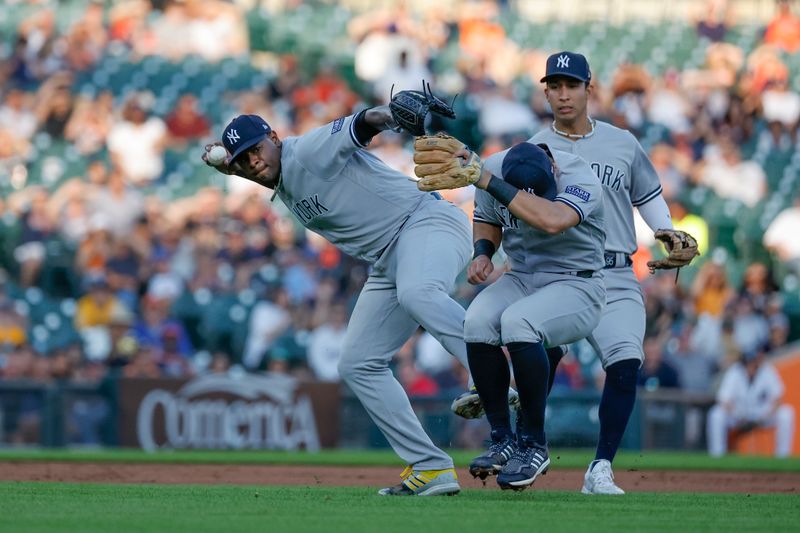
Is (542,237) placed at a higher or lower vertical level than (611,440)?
higher

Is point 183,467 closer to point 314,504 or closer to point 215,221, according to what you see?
point 314,504

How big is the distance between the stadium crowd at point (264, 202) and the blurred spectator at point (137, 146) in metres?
0.02

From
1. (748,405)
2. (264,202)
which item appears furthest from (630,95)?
(748,405)

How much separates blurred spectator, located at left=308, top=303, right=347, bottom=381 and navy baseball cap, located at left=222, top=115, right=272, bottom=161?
7093mm

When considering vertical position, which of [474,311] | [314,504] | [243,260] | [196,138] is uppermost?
[196,138]

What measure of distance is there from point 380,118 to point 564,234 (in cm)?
98

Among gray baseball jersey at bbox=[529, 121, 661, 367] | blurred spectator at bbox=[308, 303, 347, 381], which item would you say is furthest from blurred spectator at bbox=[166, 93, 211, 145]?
gray baseball jersey at bbox=[529, 121, 661, 367]

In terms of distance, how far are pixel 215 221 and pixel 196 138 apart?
2.31 metres

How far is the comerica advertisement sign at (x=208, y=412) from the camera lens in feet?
41.8

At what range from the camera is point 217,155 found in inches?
259

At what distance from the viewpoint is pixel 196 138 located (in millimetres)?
16766

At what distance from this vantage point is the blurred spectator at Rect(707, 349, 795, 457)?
13.3 m

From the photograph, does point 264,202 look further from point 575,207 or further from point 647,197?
point 575,207

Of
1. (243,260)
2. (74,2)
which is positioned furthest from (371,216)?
(74,2)
